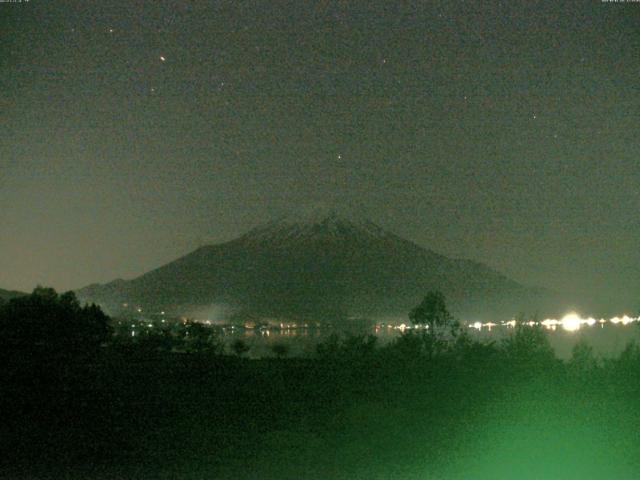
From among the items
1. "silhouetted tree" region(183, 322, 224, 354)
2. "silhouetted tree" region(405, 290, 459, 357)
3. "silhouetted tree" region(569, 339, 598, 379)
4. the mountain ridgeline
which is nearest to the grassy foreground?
"silhouetted tree" region(569, 339, 598, 379)

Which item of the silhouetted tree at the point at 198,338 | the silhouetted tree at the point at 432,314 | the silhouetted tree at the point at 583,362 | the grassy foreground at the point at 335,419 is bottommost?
the grassy foreground at the point at 335,419

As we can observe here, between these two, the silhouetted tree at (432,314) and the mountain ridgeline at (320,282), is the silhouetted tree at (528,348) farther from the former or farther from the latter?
the mountain ridgeline at (320,282)

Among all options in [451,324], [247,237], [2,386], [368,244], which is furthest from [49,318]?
[247,237]

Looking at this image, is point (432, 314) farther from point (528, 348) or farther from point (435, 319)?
point (528, 348)

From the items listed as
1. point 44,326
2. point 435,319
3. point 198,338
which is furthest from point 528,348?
point 198,338

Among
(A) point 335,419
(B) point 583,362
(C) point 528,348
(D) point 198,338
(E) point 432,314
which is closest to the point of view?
(A) point 335,419

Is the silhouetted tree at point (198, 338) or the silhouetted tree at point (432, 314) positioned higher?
the silhouetted tree at point (432, 314)

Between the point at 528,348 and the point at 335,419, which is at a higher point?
the point at 528,348

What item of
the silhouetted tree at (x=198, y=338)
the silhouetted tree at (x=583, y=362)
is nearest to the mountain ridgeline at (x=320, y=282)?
the silhouetted tree at (x=198, y=338)

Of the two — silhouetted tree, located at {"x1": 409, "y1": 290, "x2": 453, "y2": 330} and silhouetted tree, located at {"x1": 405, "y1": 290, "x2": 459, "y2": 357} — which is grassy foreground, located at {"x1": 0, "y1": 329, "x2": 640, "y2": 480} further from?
silhouetted tree, located at {"x1": 409, "y1": 290, "x2": 453, "y2": 330}
